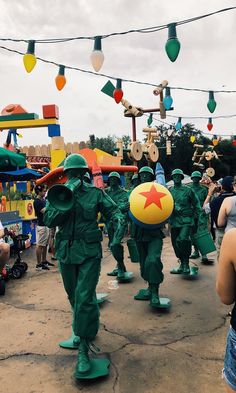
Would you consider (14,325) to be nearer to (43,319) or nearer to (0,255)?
(43,319)

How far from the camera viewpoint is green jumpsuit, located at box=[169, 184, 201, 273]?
22.9 ft

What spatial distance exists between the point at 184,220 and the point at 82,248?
373 cm

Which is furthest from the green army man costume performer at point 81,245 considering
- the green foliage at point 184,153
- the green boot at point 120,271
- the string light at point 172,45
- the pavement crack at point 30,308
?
the green foliage at point 184,153

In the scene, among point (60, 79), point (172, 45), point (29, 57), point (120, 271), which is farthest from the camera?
point (60, 79)

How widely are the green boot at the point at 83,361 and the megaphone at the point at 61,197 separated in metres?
1.25

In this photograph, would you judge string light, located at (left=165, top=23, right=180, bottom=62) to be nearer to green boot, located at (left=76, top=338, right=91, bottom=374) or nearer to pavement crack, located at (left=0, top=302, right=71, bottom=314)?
pavement crack, located at (left=0, top=302, right=71, bottom=314)

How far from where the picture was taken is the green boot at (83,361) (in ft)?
11.3

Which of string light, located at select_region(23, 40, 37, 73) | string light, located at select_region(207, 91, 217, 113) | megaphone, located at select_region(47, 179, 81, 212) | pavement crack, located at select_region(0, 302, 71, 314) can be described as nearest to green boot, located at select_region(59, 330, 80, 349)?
pavement crack, located at select_region(0, 302, 71, 314)

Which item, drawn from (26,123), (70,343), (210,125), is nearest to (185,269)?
(70,343)

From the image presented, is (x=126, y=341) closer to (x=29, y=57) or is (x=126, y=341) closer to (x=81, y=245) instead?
(x=81, y=245)

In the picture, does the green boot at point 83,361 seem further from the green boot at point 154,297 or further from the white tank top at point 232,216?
the white tank top at point 232,216

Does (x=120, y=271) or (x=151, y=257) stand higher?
(x=151, y=257)

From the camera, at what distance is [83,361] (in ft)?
11.6

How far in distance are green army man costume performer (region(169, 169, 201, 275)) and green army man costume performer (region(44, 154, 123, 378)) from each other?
333 cm
